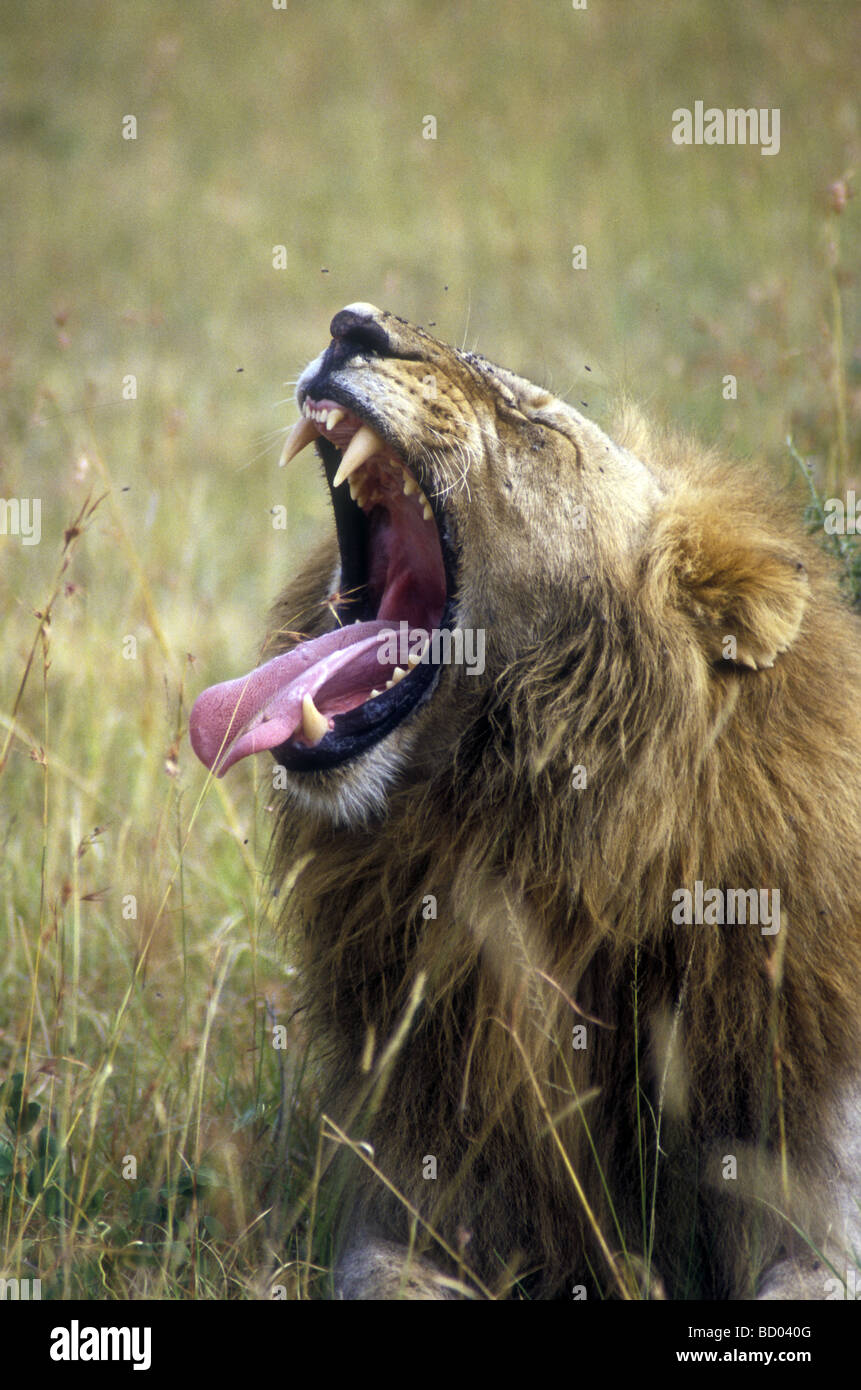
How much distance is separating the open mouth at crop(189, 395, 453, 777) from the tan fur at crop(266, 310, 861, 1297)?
68 millimetres

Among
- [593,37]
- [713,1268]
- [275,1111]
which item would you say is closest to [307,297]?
[593,37]

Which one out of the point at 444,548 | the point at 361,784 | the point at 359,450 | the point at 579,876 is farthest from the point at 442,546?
the point at 579,876

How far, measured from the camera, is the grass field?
3287 millimetres

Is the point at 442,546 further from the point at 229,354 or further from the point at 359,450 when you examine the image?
the point at 229,354

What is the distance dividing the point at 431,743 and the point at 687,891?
592 mm

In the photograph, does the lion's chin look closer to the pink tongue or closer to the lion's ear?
the pink tongue

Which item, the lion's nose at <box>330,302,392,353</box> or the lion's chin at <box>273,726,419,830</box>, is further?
the lion's nose at <box>330,302,392,353</box>

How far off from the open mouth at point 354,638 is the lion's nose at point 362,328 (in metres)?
0.14

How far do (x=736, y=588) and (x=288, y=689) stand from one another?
0.95 meters

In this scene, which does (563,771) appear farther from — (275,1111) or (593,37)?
(593,37)

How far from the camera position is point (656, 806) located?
107 inches

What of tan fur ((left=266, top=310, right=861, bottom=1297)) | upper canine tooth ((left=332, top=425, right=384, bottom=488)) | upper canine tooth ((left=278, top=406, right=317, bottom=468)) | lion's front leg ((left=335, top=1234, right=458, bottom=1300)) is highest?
upper canine tooth ((left=278, top=406, right=317, bottom=468))

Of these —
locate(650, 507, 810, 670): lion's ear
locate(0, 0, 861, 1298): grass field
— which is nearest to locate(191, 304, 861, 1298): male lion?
locate(650, 507, 810, 670): lion's ear

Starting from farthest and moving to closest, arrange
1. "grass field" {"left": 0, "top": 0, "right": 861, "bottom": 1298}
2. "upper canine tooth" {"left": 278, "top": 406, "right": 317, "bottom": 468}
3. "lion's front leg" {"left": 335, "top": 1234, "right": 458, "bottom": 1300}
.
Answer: "grass field" {"left": 0, "top": 0, "right": 861, "bottom": 1298} → "upper canine tooth" {"left": 278, "top": 406, "right": 317, "bottom": 468} → "lion's front leg" {"left": 335, "top": 1234, "right": 458, "bottom": 1300}
